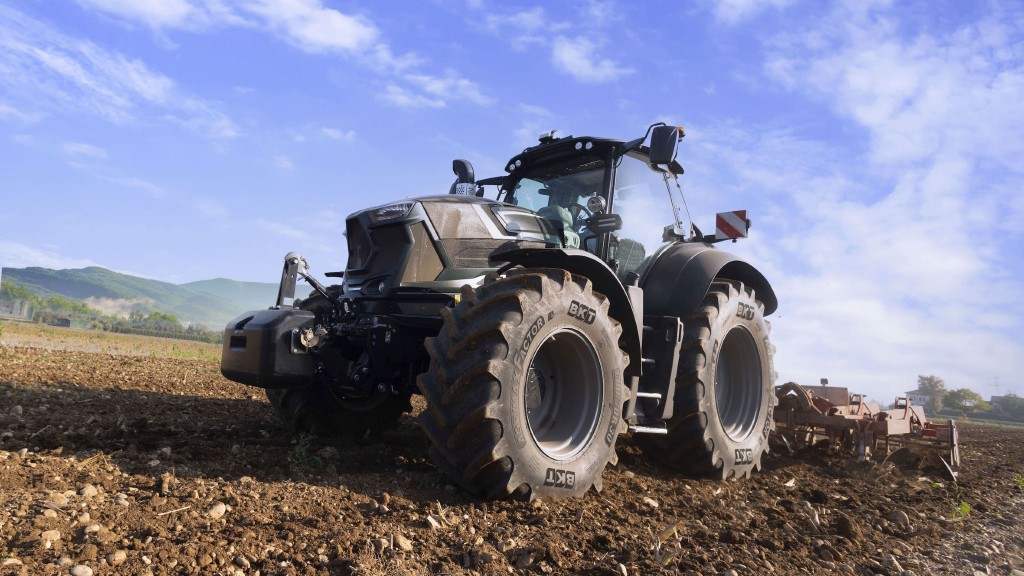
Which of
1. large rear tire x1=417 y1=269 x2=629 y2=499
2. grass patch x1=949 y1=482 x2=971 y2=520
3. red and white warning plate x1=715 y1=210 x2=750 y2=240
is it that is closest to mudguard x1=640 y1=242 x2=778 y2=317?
red and white warning plate x1=715 y1=210 x2=750 y2=240

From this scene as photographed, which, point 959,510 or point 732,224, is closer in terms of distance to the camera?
point 959,510

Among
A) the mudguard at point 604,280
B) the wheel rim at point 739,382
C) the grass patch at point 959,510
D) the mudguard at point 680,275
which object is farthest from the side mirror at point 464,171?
the grass patch at point 959,510

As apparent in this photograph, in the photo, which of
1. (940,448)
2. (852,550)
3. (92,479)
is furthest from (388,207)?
(940,448)

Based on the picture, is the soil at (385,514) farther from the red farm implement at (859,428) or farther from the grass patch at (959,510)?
the red farm implement at (859,428)

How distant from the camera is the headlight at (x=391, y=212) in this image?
15.2 feet

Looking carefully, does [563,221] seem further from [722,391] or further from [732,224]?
[722,391]

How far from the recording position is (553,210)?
565 cm

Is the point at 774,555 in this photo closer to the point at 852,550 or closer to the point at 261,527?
the point at 852,550

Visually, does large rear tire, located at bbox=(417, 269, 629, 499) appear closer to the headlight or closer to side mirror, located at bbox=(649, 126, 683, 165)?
the headlight

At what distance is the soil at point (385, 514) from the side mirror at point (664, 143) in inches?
90.6

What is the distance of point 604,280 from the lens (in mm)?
4629

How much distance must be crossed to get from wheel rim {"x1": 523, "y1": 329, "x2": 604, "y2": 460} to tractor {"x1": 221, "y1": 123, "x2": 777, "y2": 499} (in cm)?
1

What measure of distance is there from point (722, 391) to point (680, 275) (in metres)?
1.36

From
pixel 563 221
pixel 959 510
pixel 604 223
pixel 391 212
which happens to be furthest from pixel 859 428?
pixel 391 212
